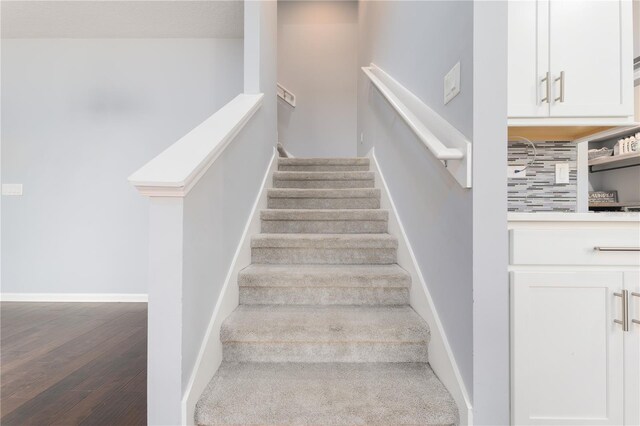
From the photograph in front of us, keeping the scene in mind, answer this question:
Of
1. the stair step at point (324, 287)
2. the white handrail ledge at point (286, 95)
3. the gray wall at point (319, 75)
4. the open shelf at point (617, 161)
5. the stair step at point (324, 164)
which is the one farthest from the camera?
the gray wall at point (319, 75)

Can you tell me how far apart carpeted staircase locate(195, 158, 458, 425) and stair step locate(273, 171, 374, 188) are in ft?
2.30

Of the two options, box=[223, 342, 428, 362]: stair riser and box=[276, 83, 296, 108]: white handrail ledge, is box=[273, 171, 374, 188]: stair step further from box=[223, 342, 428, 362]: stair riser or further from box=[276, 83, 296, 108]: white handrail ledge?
box=[276, 83, 296, 108]: white handrail ledge

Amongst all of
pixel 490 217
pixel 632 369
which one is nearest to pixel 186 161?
pixel 490 217

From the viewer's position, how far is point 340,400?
1.19 meters

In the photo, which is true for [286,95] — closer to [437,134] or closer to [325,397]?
[437,134]

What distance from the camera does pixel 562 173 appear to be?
175 cm

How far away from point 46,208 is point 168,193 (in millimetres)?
3089

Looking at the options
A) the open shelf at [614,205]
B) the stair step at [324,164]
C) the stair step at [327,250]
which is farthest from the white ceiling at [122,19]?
the open shelf at [614,205]

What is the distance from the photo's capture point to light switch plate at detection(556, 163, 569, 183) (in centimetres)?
175

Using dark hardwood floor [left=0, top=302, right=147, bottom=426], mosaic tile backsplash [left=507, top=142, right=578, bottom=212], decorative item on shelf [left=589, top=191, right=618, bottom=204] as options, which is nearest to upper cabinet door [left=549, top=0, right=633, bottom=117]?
mosaic tile backsplash [left=507, top=142, right=578, bottom=212]

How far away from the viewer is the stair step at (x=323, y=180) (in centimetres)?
277

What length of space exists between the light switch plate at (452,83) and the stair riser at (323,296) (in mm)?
963

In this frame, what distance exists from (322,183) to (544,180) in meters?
1.56

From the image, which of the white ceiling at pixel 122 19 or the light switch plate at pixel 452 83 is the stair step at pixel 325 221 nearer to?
the light switch plate at pixel 452 83
